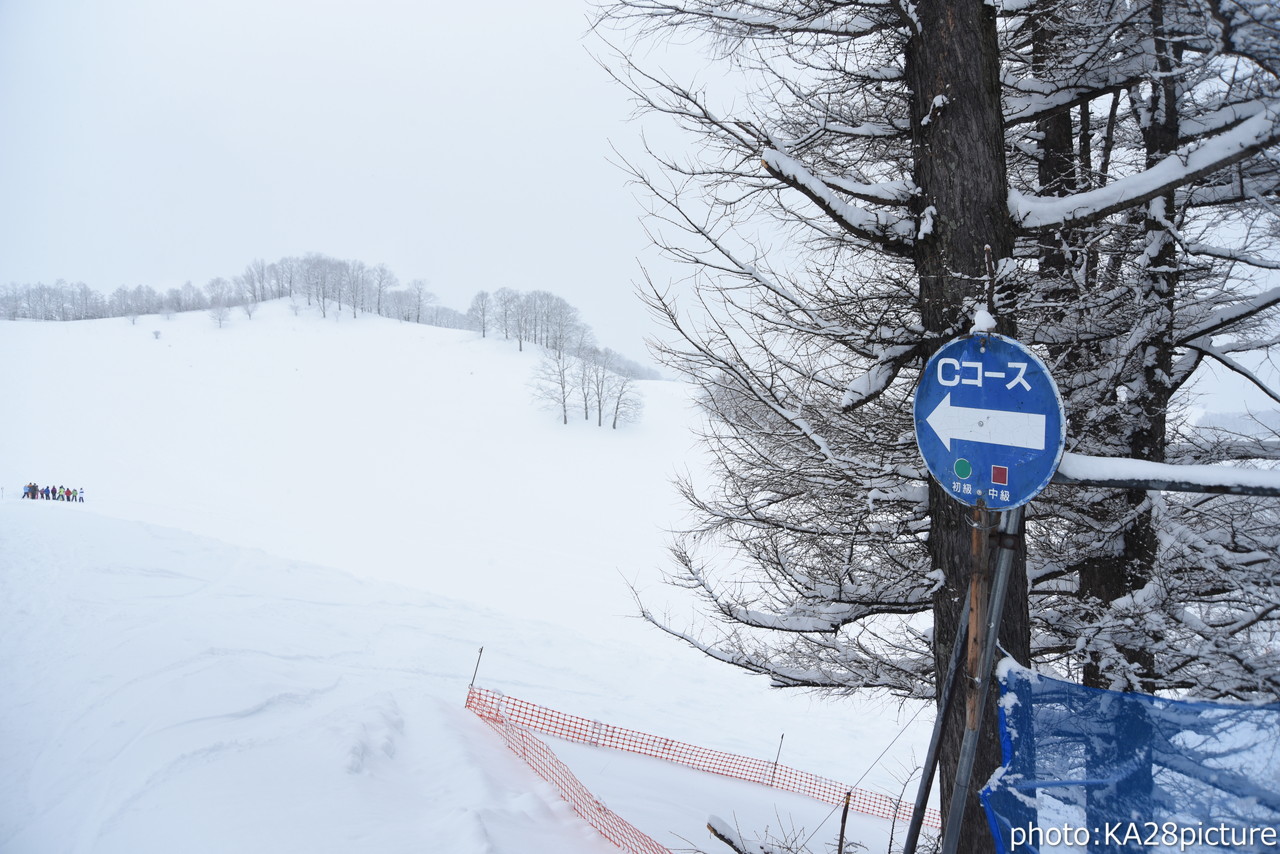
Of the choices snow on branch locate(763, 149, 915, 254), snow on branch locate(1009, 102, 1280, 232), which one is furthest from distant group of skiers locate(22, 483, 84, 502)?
snow on branch locate(1009, 102, 1280, 232)

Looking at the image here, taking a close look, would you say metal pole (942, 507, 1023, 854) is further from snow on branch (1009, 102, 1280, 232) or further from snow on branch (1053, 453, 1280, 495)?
snow on branch (1009, 102, 1280, 232)

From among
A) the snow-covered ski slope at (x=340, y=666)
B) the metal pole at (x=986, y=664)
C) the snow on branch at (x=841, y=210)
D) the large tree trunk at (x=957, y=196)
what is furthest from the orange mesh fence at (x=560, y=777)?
the snow on branch at (x=841, y=210)

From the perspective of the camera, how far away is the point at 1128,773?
2.16 m

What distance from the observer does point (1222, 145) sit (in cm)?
224

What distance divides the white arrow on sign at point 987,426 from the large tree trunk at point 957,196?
58cm

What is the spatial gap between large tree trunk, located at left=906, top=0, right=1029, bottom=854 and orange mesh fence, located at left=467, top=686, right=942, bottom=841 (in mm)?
6592

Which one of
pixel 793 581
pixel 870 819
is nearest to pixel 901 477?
pixel 793 581

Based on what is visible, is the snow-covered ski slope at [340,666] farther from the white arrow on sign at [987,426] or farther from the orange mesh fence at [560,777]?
the white arrow on sign at [987,426]

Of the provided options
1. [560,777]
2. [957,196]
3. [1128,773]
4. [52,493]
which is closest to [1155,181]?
[957,196]

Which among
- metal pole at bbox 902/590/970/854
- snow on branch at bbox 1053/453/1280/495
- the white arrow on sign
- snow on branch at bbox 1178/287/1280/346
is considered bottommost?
metal pole at bbox 902/590/970/854

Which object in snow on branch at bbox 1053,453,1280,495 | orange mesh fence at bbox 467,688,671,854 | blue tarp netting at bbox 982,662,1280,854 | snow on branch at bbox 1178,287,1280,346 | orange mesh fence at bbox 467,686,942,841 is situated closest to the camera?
blue tarp netting at bbox 982,662,1280,854

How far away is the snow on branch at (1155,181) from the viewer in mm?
2161

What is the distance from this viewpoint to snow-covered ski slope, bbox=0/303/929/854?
4242mm

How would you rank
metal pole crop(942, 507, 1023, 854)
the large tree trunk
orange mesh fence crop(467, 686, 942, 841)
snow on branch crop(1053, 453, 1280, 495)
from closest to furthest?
snow on branch crop(1053, 453, 1280, 495), metal pole crop(942, 507, 1023, 854), the large tree trunk, orange mesh fence crop(467, 686, 942, 841)
